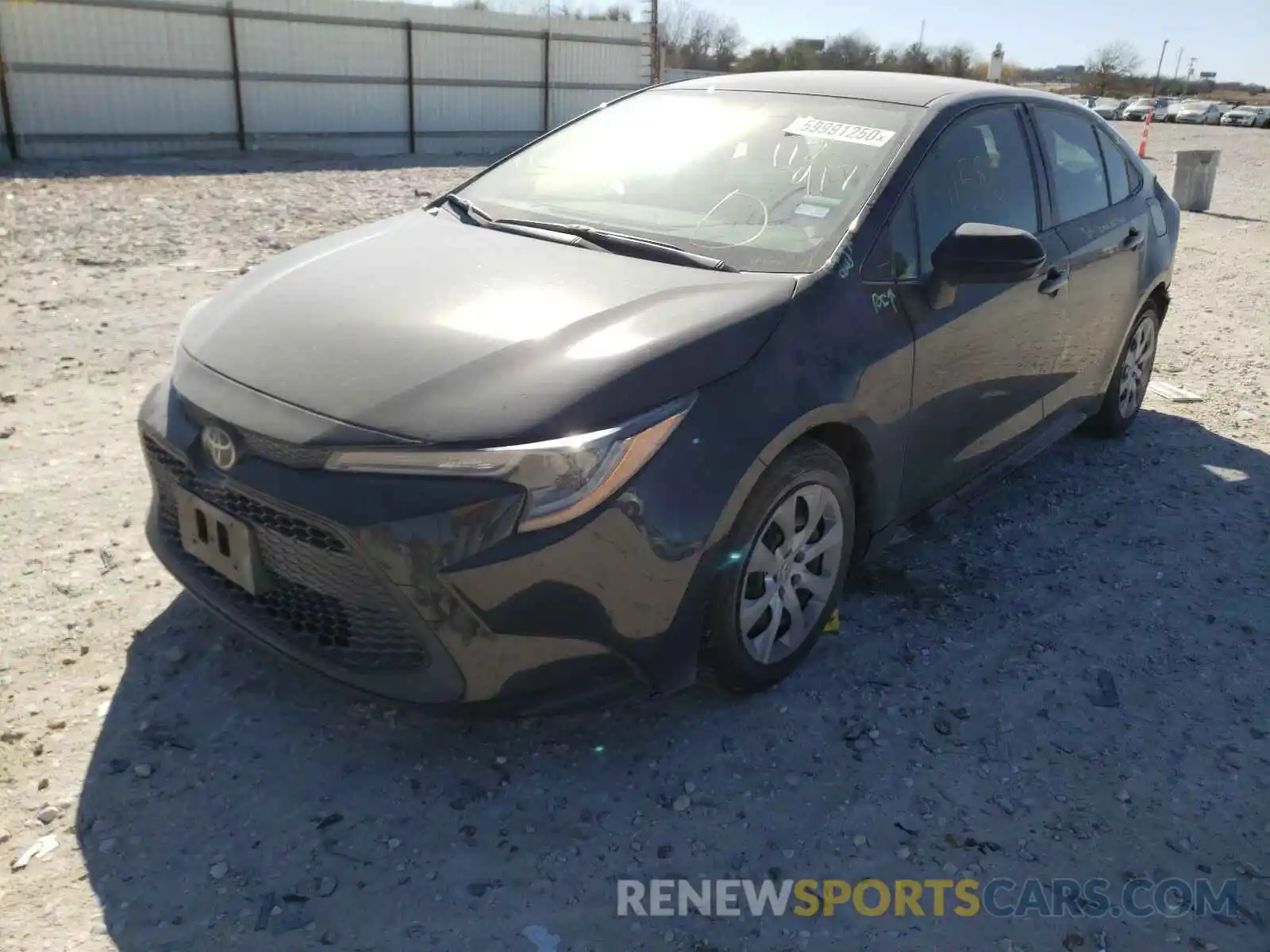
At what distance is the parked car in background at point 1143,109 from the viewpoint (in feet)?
171

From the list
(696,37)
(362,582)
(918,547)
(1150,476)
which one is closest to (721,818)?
(362,582)

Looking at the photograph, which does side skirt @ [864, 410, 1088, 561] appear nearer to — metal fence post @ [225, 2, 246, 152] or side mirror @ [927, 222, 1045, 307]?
side mirror @ [927, 222, 1045, 307]

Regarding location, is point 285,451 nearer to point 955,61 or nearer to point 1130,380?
point 1130,380

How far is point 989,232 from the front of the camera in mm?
3111

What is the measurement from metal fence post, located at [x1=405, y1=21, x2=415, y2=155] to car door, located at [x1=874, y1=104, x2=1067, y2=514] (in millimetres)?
17446

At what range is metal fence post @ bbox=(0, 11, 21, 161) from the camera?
1408cm

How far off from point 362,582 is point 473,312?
Result: 758 millimetres

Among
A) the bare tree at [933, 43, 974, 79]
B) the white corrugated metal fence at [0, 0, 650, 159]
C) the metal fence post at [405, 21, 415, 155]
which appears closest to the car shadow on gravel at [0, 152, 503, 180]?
the white corrugated metal fence at [0, 0, 650, 159]

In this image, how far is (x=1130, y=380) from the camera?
16.9ft

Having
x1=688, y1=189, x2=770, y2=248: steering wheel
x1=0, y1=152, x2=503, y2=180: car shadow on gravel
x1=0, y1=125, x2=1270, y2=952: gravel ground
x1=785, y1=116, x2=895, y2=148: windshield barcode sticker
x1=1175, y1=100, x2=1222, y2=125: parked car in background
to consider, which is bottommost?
x1=1175, y1=100, x2=1222, y2=125: parked car in background

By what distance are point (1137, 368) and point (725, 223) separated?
3.03 m

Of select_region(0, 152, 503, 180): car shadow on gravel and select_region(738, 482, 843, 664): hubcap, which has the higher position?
select_region(738, 482, 843, 664): hubcap

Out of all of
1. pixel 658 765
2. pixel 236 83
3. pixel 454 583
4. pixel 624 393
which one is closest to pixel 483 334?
pixel 624 393

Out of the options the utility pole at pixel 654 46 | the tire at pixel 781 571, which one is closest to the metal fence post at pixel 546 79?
the utility pole at pixel 654 46
